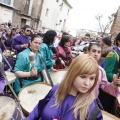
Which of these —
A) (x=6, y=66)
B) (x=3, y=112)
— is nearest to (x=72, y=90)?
(x=3, y=112)

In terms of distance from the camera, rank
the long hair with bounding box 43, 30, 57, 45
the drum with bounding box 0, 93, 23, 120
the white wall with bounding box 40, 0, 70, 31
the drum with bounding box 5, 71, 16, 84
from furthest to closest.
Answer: the white wall with bounding box 40, 0, 70, 31 → the long hair with bounding box 43, 30, 57, 45 → the drum with bounding box 5, 71, 16, 84 → the drum with bounding box 0, 93, 23, 120

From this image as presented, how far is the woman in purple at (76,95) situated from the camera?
150cm

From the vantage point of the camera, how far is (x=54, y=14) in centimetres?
3466

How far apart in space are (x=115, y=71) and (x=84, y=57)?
159 centimetres

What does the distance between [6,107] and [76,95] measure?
0.96 meters

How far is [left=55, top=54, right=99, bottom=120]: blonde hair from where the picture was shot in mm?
1490

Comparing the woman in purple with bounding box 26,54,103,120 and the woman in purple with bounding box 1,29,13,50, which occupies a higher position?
the woman in purple with bounding box 26,54,103,120

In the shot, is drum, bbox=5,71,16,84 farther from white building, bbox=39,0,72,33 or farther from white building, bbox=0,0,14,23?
white building, bbox=39,0,72,33

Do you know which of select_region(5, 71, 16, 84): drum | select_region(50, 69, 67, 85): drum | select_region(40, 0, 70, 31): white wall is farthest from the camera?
select_region(40, 0, 70, 31): white wall

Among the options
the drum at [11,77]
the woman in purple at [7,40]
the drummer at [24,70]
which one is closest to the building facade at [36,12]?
the woman in purple at [7,40]

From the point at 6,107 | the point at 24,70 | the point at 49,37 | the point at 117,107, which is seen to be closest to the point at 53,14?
the point at 49,37

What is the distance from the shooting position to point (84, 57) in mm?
1528

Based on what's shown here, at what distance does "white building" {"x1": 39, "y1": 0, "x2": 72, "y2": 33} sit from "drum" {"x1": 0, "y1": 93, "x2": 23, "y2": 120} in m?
28.5

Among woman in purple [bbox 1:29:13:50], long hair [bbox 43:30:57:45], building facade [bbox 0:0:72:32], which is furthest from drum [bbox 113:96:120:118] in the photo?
building facade [bbox 0:0:72:32]
